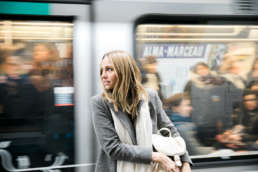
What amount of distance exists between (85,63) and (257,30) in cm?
175

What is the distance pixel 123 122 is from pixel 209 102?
1618 mm

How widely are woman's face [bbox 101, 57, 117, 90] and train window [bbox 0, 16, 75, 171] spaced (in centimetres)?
114

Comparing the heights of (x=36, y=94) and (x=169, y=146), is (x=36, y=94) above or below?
above

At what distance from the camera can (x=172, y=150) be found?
1494 millimetres

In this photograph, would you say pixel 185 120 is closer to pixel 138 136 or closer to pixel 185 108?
pixel 185 108

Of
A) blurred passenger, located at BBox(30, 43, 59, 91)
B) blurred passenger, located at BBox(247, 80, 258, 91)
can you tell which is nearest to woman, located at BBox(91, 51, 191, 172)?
blurred passenger, located at BBox(30, 43, 59, 91)

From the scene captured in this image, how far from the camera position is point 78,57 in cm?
258

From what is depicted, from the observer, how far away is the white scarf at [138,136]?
149cm

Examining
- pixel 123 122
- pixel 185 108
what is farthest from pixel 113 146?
pixel 185 108

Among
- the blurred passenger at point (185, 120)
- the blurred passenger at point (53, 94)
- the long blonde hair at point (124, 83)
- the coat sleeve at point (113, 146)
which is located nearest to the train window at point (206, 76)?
the blurred passenger at point (185, 120)

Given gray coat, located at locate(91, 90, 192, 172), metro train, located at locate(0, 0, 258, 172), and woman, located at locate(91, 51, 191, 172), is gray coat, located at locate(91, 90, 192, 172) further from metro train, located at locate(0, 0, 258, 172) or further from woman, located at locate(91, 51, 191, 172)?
metro train, located at locate(0, 0, 258, 172)

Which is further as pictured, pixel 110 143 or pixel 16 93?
pixel 16 93

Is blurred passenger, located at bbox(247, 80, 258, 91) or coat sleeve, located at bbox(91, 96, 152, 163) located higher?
blurred passenger, located at bbox(247, 80, 258, 91)

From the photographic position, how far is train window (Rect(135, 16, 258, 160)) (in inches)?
108
